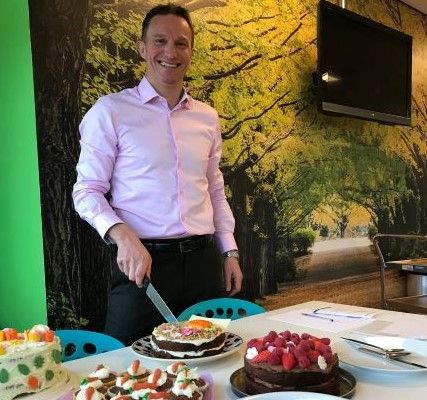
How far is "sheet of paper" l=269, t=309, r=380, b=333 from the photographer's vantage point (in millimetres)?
1462

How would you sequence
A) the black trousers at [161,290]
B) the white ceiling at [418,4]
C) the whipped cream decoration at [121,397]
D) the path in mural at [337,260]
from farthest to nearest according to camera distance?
1. the white ceiling at [418,4]
2. the path in mural at [337,260]
3. the black trousers at [161,290]
4. the whipped cream decoration at [121,397]

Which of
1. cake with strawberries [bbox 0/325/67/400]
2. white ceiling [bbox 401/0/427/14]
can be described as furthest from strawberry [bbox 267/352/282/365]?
white ceiling [bbox 401/0/427/14]

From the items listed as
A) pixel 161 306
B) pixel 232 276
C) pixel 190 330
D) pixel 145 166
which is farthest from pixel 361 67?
pixel 190 330

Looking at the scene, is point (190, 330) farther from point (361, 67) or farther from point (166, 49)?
point (361, 67)

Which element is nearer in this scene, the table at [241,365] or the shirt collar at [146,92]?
the table at [241,365]

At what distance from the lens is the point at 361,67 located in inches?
133

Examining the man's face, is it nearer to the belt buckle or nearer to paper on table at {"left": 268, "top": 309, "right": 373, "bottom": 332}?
the belt buckle

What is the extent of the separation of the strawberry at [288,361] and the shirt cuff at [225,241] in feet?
3.65

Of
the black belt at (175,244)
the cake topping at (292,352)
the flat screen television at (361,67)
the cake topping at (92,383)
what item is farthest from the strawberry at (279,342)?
the flat screen television at (361,67)

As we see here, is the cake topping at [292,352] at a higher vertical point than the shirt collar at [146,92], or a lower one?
lower

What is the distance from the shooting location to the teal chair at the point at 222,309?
1776 millimetres

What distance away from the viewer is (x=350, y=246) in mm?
→ 3600

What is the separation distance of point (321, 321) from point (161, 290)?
59cm

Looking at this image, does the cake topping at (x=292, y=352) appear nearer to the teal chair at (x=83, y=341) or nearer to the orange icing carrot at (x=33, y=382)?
the orange icing carrot at (x=33, y=382)
